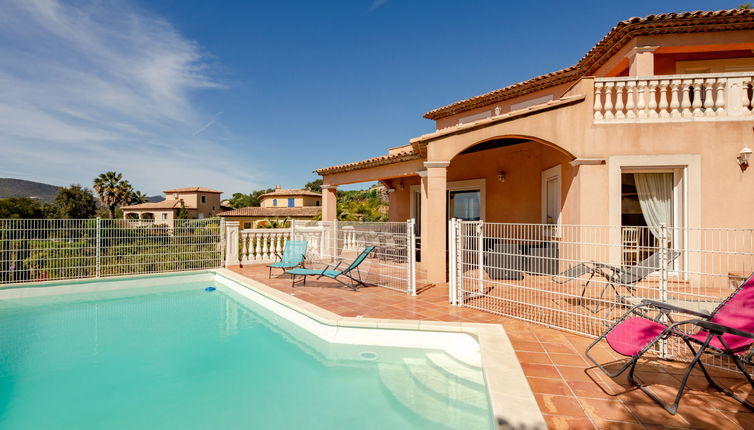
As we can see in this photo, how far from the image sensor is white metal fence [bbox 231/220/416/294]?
25.7 feet

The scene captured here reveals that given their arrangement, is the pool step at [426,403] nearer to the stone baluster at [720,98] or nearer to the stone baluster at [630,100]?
the stone baluster at [630,100]

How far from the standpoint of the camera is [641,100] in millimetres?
7383

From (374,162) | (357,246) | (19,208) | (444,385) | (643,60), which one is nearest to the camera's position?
(444,385)

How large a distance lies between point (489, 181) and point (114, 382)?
11820 mm

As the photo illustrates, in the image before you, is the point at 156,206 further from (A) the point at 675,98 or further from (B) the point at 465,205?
(A) the point at 675,98

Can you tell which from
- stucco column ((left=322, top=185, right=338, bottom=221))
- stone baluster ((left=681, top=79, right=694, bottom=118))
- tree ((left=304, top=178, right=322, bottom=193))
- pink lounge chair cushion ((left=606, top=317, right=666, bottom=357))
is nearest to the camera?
pink lounge chair cushion ((left=606, top=317, right=666, bottom=357))

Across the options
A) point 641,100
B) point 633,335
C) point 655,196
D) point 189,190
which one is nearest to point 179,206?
point 189,190

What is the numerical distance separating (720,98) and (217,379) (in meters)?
11.1

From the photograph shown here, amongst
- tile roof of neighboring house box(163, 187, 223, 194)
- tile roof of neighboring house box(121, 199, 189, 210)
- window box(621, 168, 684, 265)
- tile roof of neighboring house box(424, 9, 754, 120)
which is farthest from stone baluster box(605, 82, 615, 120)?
tile roof of neighboring house box(163, 187, 223, 194)

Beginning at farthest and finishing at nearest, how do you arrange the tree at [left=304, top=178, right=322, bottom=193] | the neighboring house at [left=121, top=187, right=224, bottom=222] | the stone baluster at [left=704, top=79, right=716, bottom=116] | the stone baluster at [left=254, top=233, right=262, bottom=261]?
the tree at [left=304, top=178, right=322, bottom=193], the neighboring house at [left=121, top=187, right=224, bottom=222], the stone baluster at [left=254, top=233, right=262, bottom=261], the stone baluster at [left=704, top=79, right=716, bottom=116]

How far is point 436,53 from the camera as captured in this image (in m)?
17.0

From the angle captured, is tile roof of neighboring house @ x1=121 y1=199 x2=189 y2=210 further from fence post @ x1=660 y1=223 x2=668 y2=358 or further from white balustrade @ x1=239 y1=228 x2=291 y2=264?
fence post @ x1=660 y1=223 x2=668 y2=358

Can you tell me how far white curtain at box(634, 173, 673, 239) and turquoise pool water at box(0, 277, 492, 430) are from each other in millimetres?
6149

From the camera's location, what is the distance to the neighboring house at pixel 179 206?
165ft
